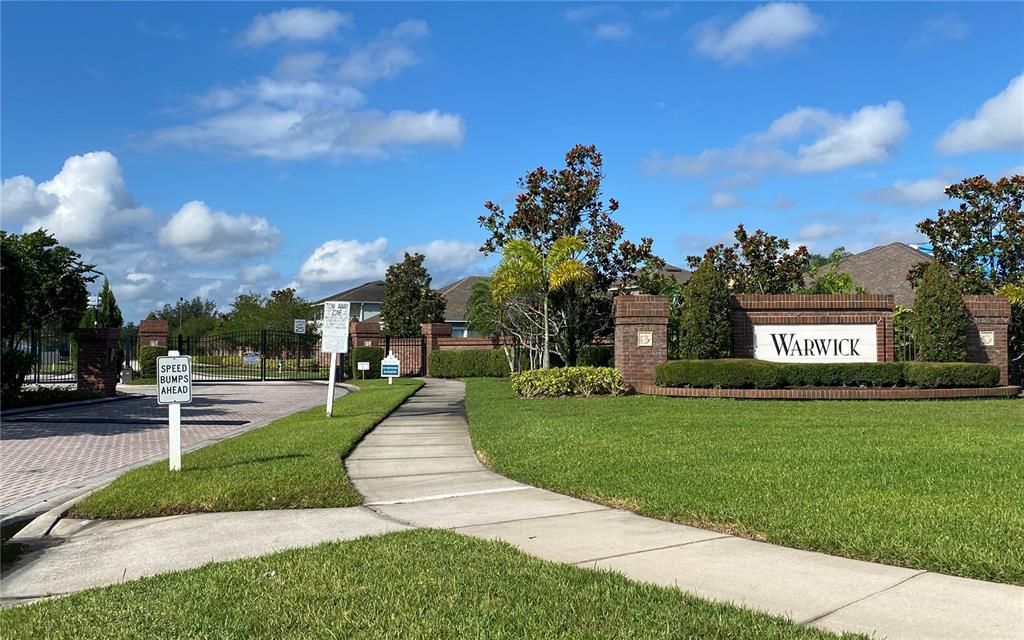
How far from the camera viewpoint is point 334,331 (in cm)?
1531

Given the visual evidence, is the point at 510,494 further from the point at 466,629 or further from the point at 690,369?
the point at 690,369

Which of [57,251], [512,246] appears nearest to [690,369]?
[512,246]

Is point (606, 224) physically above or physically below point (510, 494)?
above

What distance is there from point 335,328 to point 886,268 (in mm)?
28299

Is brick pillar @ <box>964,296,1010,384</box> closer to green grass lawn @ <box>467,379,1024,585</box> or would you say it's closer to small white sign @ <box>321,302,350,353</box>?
green grass lawn @ <box>467,379,1024,585</box>

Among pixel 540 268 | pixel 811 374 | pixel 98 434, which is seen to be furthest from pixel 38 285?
pixel 811 374

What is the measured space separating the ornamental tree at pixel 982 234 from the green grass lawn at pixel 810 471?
34.9ft

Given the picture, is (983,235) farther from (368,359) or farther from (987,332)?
(368,359)

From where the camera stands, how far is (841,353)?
60.4 feet

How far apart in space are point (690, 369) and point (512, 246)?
6.09 metres

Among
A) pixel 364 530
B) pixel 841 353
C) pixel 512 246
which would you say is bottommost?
pixel 364 530

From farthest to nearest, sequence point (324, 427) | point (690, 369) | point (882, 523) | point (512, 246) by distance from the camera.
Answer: point (512, 246) → point (690, 369) → point (324, 427) → point (882, 523)

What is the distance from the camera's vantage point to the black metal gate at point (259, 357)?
3819 centimetres

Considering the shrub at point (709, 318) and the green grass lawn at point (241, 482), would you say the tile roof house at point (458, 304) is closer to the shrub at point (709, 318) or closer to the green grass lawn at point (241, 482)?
the shrub at point (709, 318)
